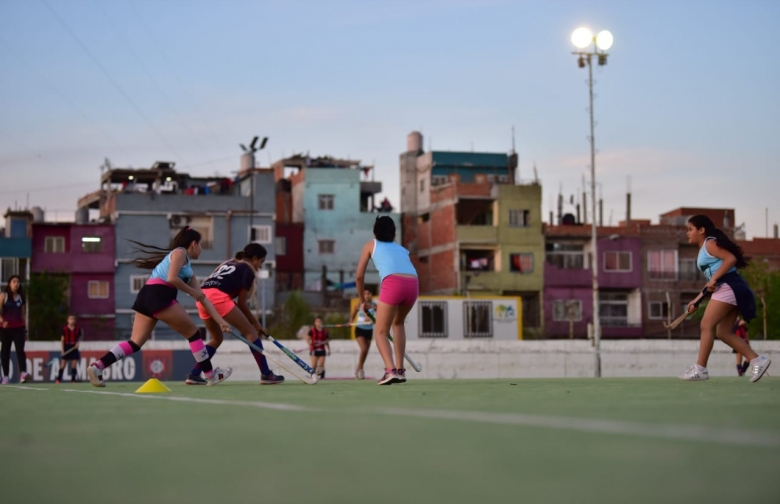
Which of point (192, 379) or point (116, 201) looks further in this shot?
point (116, 201)

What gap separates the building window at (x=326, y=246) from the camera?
2938 inches

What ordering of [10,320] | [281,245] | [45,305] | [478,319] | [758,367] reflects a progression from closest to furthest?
1. [758,367]
2. [10,320]
3. [478,319]
4. [45,305]
5. [281,245]

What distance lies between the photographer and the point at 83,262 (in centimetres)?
6762

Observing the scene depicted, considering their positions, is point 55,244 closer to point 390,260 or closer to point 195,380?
point 195,380

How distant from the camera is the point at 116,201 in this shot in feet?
226

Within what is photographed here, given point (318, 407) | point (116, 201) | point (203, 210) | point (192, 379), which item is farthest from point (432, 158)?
point (318, 407)

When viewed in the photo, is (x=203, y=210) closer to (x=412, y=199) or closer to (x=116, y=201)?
(x=116, y=201)

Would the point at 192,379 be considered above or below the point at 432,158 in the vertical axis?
below

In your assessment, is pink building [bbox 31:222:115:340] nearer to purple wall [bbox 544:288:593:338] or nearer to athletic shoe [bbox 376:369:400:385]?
purple wall [bbox 544:288:593:338]

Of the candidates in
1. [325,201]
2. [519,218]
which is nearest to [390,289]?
[519,218]

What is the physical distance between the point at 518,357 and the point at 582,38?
13841mm

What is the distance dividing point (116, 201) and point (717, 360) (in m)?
42.0

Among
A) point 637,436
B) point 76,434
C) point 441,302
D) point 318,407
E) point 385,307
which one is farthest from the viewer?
point 441,302

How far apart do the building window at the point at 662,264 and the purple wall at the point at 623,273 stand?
77cm
